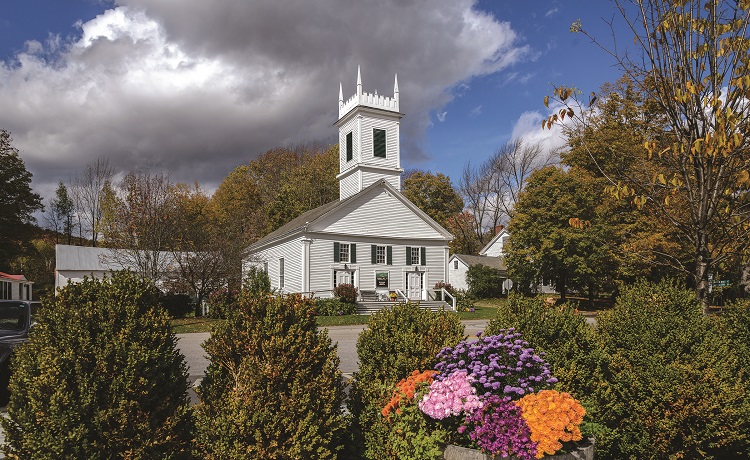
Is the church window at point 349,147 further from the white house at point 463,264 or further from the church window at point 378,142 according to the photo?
the white house at point 463,264

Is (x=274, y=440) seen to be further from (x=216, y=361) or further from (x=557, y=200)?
(x=557, y=200)

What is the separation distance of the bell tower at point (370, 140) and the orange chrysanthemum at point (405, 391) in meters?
29.1

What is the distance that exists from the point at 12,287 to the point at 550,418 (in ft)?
165

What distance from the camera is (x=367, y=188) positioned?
32188mm

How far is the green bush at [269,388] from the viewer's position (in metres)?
3.90

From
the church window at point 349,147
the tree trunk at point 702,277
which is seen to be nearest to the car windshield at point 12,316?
the tree trunk at point 702,277

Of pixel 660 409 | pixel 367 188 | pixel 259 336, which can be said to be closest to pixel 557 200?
pixel 367 188

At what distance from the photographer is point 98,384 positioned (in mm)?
3771

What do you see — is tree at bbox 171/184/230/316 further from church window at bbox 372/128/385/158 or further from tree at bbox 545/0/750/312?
tree at bbox 545/0/750/312

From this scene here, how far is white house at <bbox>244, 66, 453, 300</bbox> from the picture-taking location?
3102cm

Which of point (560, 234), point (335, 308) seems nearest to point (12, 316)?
point (335, 308)

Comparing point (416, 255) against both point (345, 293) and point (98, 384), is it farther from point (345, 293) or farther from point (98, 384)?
point (98, 384)

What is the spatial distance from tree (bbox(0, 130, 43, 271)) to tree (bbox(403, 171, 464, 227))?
1447 inches

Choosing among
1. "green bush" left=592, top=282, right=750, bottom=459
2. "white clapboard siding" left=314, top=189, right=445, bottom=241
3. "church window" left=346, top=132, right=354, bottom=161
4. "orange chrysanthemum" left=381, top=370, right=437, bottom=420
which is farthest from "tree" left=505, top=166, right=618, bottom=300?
"orange chrysanthemum" left=381, top=370, right=437, bottom=420
